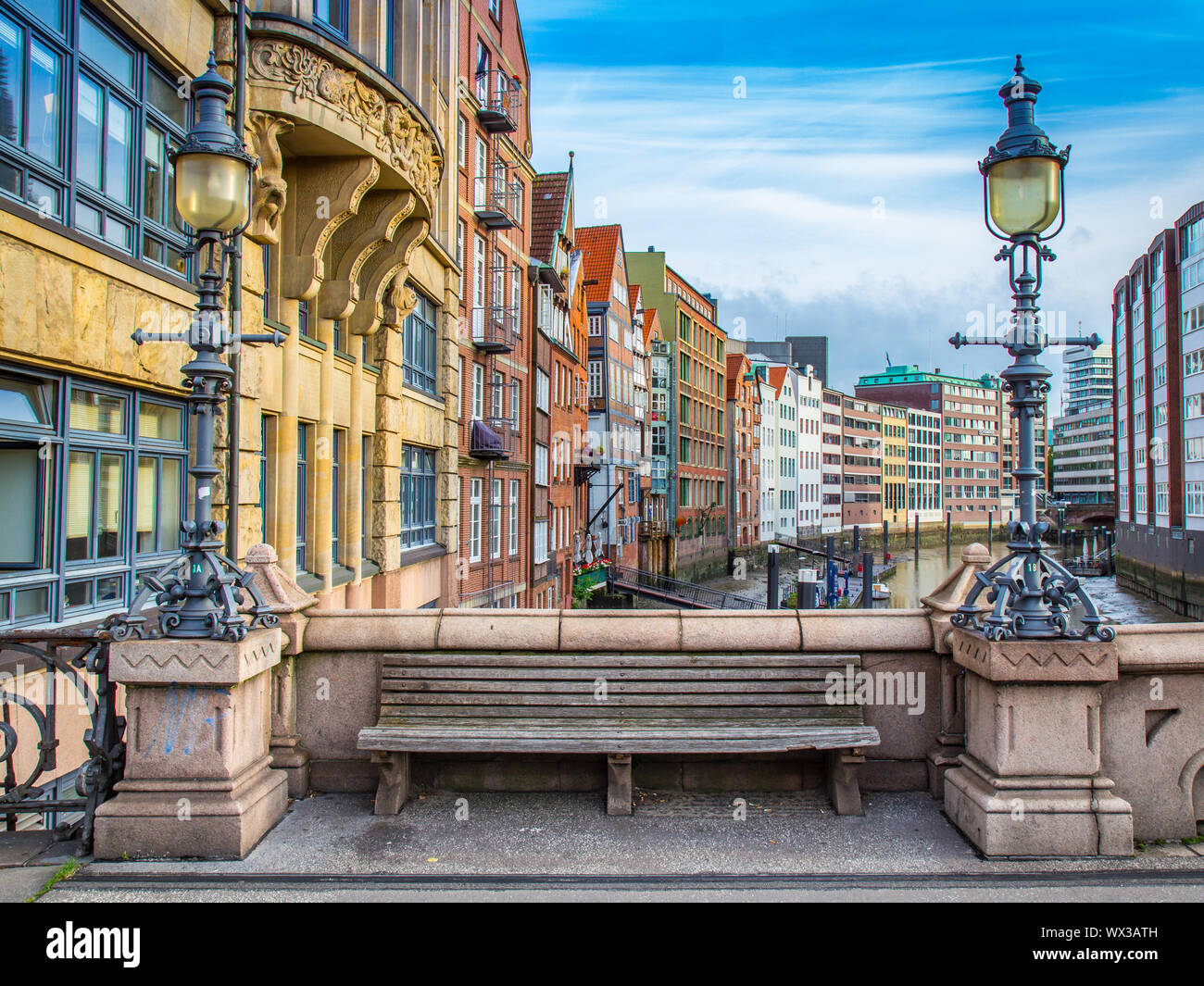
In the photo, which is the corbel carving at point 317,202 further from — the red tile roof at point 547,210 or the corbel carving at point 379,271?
the red tile roof at point 547,210

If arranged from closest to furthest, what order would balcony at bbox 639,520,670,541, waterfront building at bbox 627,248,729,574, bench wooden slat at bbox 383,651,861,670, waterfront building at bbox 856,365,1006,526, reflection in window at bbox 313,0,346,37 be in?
bench wooden slat at bbox 383,651,861,670
reflection in window at bbox 313,0,346,37
balcony at bbox 639,520,670,541
waterfront building at bbox 627,248,729,574
waterfront building at bbox 856,365,1006,526

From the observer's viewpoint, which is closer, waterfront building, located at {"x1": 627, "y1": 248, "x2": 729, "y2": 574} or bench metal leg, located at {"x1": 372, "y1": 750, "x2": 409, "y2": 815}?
bench metal leg, located at {"x1": 372, "y1": 750, "x2": 409, "y2": 815}

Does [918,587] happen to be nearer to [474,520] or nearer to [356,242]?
[474,520]

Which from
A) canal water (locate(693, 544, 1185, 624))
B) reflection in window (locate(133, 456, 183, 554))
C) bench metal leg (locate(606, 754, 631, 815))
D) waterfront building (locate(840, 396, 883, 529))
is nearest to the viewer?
bench metal leg (locate(606, 754, 631, 815))

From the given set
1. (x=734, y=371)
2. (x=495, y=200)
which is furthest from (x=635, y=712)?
(x=734, y=371)

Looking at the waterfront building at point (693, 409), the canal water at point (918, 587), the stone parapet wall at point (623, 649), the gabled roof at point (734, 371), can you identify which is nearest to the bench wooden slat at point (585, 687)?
the stone parapet wall at point (623, 649)

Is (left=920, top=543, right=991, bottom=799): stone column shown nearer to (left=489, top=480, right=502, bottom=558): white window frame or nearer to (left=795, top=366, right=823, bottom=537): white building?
(left=489, top=480, right=502, bottom=558): white window frame

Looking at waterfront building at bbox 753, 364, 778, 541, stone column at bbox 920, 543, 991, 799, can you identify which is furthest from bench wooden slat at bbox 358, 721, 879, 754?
waterfront building at bbox 753, 364, 778, 541

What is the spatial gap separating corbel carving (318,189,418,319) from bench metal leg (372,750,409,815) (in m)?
10.2

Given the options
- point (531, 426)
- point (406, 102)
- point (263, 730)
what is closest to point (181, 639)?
point (263, 730)

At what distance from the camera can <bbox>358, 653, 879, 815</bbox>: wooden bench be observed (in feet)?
18.3

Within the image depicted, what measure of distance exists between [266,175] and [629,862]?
10.1 meters

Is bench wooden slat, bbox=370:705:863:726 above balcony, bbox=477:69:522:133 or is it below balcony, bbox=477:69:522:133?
below
